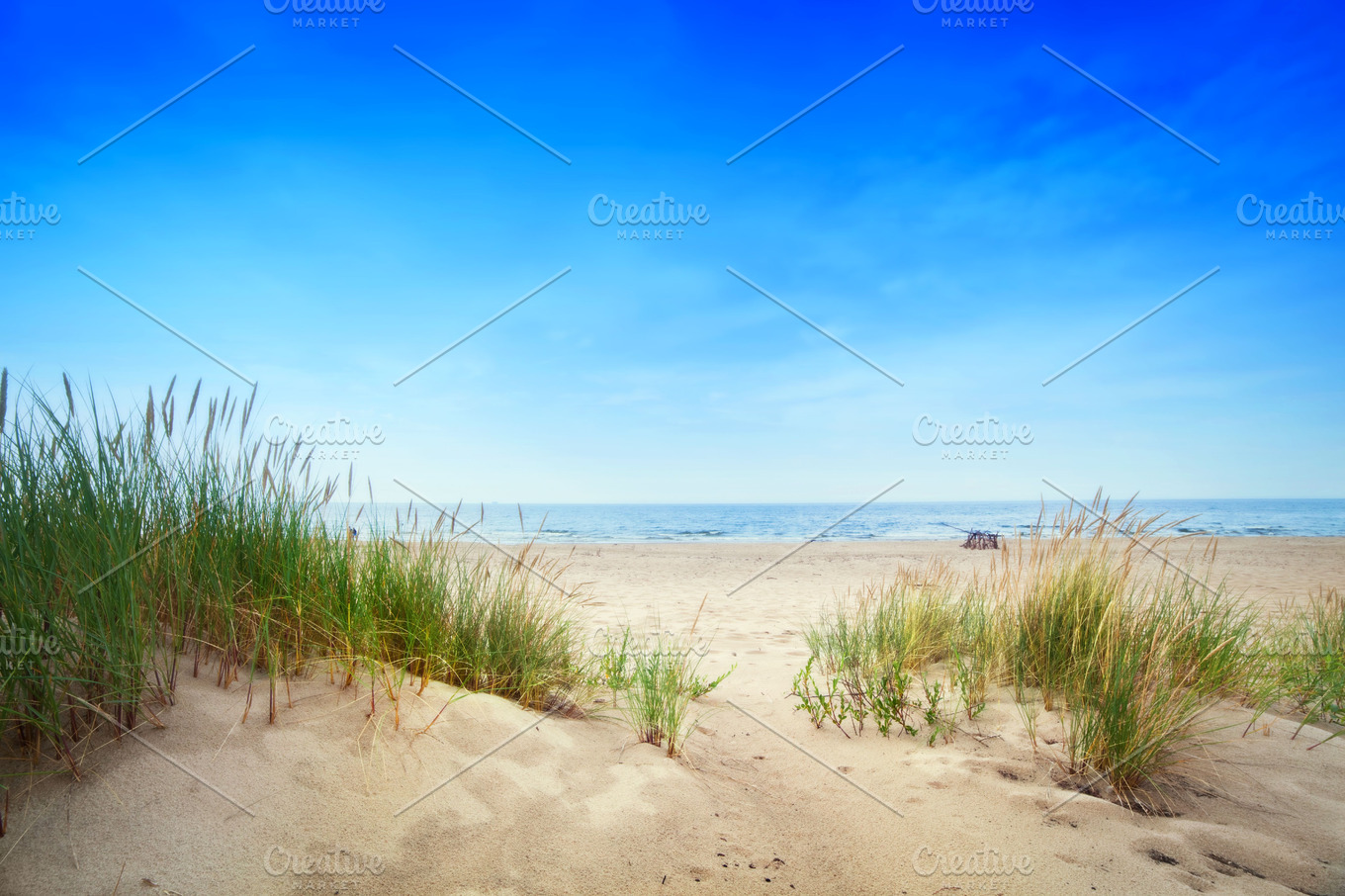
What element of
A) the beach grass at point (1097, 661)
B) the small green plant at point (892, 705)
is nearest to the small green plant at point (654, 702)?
the beach grass at point (1097, 661)

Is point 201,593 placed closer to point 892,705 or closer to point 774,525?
point 892,705

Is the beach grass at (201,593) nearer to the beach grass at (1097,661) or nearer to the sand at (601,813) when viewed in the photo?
the sand at (601,813)

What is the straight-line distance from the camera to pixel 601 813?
8.46 ft

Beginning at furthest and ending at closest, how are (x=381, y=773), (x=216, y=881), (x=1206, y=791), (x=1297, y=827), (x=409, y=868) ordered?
(x=1206, y=791) < (x=1297, y=827) < (x=381, y=773) < (x=409, y=868) < (x=216, y=881)

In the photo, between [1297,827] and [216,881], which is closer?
[216,881]

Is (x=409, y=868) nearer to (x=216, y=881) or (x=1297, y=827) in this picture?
(x=216, y=881)

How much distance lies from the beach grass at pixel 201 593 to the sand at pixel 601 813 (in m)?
0.18

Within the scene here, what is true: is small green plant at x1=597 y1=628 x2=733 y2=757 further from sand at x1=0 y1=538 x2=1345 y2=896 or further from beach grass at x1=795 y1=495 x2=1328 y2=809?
beach grass at x1=795 y1=495 x2=1328 y2=809

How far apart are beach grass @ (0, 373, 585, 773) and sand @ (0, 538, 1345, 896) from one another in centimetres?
18

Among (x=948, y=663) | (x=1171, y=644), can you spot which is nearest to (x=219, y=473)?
(x=948, y=663)

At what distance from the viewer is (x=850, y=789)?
3.07 meters

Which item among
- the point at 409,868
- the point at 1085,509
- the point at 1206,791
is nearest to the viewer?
the point at 409,868

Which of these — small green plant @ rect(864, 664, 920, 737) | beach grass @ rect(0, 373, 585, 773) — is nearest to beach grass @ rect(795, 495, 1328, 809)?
small green plant @ rect(864, 664, 920, 737)

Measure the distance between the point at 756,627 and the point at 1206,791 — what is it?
14.9 feet
